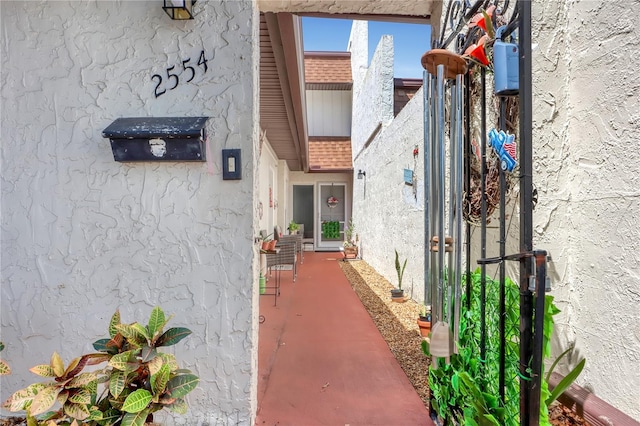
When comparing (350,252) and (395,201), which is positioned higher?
(395,201)

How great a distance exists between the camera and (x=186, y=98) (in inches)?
82.7

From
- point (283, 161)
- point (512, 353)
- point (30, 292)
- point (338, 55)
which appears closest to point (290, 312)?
point (30, 292)

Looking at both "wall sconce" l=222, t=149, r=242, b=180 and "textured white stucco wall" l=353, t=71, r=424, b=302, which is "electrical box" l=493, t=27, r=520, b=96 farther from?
"textured white stucco wall" l=353, t=71, r=424, b=302

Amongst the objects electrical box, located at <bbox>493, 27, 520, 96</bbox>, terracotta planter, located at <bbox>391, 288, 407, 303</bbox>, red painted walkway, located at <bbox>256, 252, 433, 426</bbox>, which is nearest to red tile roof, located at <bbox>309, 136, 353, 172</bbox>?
terracotta planter, located at <bbox>391, 288, 407, 303</bbox>

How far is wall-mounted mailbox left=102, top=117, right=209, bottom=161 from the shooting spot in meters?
1.99

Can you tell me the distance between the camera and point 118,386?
61.6 inches

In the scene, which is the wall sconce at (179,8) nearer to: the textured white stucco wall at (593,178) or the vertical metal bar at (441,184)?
the vertical metal bar at (441,184)

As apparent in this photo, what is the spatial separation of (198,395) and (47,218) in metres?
1.38

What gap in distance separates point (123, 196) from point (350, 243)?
8.83m

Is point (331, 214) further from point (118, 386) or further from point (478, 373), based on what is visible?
point (118, 386)

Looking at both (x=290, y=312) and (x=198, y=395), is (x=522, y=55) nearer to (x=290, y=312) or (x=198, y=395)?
(x=198, y=395)

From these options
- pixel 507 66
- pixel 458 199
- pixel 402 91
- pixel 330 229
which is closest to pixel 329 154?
pixel 330 229

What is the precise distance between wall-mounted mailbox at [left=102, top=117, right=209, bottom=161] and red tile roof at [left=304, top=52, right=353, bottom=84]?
10438 mm

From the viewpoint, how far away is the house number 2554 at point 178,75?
6.88 ft
